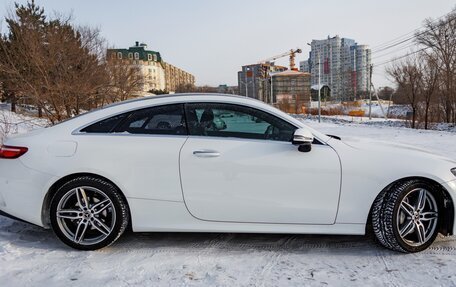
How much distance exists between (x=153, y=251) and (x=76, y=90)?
12869 mm

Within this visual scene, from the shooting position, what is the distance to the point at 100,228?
314cm

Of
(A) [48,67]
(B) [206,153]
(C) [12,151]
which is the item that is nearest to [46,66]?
(A) [48,67]

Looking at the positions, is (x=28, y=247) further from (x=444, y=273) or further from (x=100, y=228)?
(x=444, y=273)

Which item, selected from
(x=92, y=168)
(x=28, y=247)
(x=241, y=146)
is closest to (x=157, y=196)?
(x=92, y=168)

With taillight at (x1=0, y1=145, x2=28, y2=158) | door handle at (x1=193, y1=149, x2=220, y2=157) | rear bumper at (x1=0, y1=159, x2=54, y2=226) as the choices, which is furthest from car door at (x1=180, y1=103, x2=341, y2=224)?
taillight at (x1=0, y1=145, x2=28, y2=158)

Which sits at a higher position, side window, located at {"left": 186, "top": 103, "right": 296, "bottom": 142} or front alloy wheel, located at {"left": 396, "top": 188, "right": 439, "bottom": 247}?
side window, located at {"left": 186, "top": 103, "right": 296, "bottom": 142}

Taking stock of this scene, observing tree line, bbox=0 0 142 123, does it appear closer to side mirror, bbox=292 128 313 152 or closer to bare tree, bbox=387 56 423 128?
side mirror, bbox=292 128 313 152

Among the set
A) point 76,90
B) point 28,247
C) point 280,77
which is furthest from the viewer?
point 280,77

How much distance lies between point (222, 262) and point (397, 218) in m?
1.60

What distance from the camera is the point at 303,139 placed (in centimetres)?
292

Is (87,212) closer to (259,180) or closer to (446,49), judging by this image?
(259,180)

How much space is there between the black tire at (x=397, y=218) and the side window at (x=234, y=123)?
1029 mm

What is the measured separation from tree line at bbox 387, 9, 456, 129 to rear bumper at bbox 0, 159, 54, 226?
3305 centimetres

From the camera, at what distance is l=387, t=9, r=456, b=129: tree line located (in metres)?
31.5
